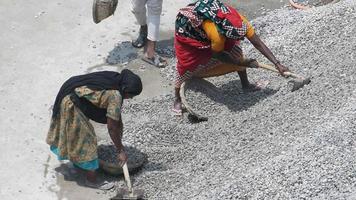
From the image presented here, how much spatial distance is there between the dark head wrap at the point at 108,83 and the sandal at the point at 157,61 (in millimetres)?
2223

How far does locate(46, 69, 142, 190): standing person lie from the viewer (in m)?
6.23

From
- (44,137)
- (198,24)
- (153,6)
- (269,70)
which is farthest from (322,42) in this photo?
(44,137)

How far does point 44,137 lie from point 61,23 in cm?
249

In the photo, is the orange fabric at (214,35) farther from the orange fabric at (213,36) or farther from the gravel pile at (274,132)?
the gravel pile at (274,132)

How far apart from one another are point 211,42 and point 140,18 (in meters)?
2.00

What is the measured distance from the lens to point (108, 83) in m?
6.27

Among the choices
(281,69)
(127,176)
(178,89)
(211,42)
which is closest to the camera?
(127,176)

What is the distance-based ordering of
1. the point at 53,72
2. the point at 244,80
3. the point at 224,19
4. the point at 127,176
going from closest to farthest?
1. the point at 127,176
2. the point at 224,19
3. the point at 244,80
4. the point at 53,72

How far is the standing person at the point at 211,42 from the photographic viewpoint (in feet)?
22.6

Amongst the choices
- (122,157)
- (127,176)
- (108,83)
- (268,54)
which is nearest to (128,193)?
(127,176)

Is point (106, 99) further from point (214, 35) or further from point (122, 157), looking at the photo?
point (214, 35)

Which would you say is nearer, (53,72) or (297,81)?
(297,81)

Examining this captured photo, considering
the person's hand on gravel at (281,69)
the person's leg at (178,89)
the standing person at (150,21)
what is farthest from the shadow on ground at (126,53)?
the person's hand on gravel at (281,69)

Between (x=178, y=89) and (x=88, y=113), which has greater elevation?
(x=88, y=113)
